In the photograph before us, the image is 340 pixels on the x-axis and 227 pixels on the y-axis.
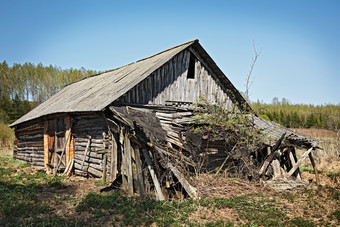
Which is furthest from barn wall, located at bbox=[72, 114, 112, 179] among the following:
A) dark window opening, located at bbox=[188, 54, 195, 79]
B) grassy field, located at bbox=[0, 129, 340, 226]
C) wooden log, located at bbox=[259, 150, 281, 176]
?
Result: wooden log, located at bbox=[259, 150, 281, 176]

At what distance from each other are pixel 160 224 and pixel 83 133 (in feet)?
25.0

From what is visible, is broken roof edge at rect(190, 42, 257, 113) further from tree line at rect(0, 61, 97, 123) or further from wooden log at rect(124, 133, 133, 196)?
tree line at rect(0, 61, 97, 123)

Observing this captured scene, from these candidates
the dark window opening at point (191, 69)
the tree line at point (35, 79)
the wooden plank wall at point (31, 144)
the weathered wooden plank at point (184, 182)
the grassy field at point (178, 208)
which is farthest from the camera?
the tree line at point (35, 79)

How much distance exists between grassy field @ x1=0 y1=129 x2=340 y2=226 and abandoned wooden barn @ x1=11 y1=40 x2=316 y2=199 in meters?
0.89

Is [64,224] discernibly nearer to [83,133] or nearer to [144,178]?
[144,178]

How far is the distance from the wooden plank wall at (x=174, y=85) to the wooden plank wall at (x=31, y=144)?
7.59m

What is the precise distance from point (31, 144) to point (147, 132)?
12.4m

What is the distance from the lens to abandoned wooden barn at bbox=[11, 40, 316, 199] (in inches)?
350

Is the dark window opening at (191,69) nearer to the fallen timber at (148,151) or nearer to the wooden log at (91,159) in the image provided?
the fallen timber at (148,151)

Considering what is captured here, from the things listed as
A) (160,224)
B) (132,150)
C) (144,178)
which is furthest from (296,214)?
(132,150)

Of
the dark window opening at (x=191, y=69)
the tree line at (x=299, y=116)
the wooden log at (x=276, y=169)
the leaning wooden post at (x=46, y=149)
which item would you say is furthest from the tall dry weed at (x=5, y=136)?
the tree line at (x=299, y=116)

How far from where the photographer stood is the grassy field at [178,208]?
6715 millimetres

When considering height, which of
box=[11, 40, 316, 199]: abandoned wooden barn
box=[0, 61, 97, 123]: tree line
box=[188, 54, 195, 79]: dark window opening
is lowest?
box=[11, 40, 316, 199]: abandoned wooden barn

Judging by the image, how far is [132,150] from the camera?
9.37 m
